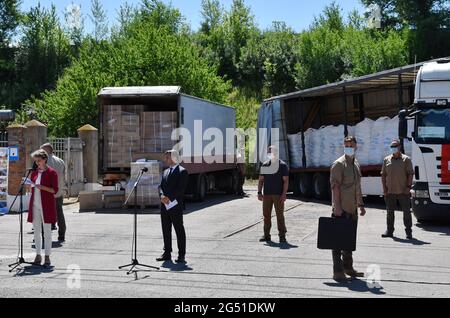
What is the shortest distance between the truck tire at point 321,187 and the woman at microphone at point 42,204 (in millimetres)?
13887

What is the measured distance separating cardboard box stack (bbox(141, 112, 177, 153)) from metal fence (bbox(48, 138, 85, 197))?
13.7ft

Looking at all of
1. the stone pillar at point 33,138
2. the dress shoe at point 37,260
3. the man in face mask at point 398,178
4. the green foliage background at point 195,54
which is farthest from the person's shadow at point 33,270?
the green foliage background at point 195,54

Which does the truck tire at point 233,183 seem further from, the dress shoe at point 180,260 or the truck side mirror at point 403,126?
the dress shoe at point 180,260

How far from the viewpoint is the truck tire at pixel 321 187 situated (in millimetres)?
23000

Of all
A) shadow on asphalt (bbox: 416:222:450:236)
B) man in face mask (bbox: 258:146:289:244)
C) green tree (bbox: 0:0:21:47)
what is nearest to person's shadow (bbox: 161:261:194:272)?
man in face mask (bbox: 258:146:289:244)

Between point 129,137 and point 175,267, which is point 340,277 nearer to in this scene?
point 175,267

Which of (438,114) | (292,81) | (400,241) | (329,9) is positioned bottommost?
(400,241)

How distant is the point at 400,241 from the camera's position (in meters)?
12.9

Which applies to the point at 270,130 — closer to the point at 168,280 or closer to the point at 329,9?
the point at 168,280

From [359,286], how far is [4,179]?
44.8 ft

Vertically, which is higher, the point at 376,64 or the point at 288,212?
the point at 376,64

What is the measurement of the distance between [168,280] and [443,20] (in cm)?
4429

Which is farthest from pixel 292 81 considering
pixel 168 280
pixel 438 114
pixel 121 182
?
pixel 168 280

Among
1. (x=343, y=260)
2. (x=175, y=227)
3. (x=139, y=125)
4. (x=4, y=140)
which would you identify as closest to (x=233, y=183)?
(x=139, y=125)
